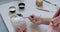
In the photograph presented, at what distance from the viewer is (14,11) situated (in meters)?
1.00

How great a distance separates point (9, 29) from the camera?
2.79ft

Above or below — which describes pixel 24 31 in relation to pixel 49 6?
below

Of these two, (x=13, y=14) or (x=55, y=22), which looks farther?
(x=13, y=14)

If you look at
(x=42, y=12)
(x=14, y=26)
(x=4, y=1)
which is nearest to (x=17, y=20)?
(x=14, y=26)

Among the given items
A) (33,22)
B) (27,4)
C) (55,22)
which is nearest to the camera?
(55,22)

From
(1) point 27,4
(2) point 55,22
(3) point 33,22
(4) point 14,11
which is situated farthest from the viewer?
(1) point 27,4

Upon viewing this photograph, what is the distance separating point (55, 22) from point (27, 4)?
40cm

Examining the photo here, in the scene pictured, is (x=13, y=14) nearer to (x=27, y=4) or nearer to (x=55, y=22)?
(x=27, y=4)

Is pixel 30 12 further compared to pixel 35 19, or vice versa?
pixel 30 12

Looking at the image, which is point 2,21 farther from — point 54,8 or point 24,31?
point 54,8

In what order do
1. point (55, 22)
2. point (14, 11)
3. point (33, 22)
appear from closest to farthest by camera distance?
point (55, 22)
point (33, 22)
point (14, 11)

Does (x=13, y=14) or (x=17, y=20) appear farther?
(x=13, y=14)

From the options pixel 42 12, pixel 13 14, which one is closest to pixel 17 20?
pixel 13 14

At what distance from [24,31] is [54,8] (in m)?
0.39
